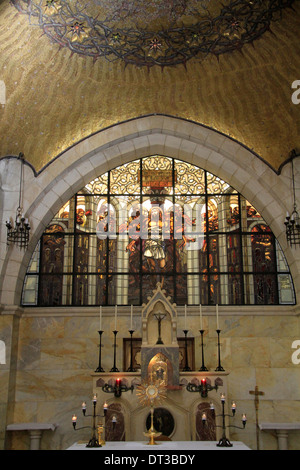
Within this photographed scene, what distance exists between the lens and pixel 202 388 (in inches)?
406

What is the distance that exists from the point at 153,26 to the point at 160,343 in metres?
6.29

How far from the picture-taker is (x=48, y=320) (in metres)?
12.1

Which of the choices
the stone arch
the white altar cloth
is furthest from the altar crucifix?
the stone arch

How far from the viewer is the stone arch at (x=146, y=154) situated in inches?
483

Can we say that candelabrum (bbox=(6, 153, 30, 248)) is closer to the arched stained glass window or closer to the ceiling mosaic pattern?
the arched stained glass window

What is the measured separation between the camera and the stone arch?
40.3 ft

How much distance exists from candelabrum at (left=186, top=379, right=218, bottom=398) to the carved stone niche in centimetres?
27

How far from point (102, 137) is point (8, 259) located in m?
3.41

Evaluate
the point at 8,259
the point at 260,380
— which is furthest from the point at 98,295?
the point at 260,380

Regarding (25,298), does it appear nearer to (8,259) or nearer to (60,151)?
(8,259)

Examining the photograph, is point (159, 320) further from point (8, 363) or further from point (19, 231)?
point (19, 231)

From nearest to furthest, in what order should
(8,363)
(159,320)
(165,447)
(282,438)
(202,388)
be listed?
1. (165,447)
2. (202,388)
3. (159,320)
4. (282,438)
5. (8,363)

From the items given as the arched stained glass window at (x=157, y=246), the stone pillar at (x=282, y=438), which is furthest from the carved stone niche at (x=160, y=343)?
the stone pillar at (x=282, y=438)

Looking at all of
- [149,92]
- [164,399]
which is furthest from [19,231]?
[164,399]
